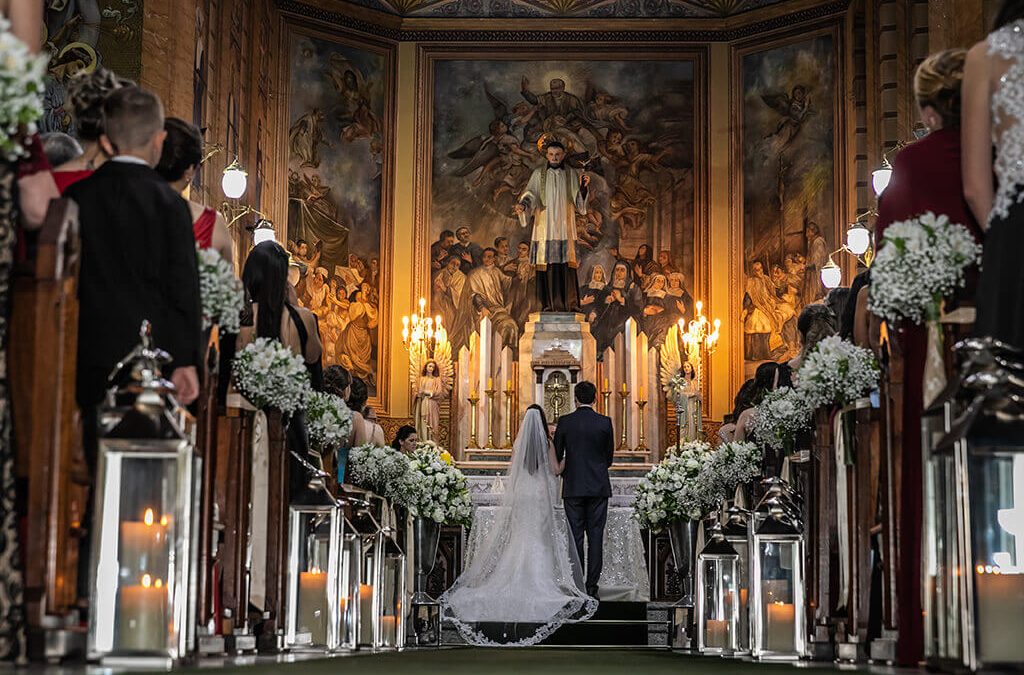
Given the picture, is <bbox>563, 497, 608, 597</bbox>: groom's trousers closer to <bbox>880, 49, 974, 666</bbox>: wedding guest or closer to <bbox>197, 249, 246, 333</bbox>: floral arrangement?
<bbox>197, 249, 246, 333</bbox>: floral arrangement

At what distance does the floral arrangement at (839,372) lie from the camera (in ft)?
22.9

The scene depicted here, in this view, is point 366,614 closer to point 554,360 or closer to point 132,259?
point 132,259

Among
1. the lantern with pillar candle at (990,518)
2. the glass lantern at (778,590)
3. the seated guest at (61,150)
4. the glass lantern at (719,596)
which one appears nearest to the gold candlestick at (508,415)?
the glass lantern at (719,596)

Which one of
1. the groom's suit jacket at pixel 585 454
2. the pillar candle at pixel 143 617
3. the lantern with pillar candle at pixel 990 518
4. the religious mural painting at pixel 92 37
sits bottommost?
the pillar candle at pixel 143 617

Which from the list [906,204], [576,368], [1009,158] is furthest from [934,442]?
[576,368]

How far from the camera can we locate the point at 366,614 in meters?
8.19

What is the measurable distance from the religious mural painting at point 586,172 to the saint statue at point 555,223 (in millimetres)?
1686

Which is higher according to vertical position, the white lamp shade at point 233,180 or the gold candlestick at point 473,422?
the white lamp shade at point 233,180

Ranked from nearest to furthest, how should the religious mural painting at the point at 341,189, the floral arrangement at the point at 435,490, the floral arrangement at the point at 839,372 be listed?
1. the floral arrangement at the point at 839,372
2. the floral arrangement at the point at 435,490
3. the religious mural painting at the point at 341,189

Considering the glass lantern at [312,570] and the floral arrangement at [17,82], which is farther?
the glass lantern at [312,570]

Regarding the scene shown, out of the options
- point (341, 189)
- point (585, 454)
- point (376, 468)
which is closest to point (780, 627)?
point (376, 468)

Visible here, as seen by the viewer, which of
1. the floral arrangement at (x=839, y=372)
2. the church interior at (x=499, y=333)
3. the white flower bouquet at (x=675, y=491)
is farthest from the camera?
the white flower bouquet at (x=675, y=491)

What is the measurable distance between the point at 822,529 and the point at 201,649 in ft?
10.6

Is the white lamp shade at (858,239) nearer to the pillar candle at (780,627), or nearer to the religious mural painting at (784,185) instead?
the religious mural painting at (784,185)
